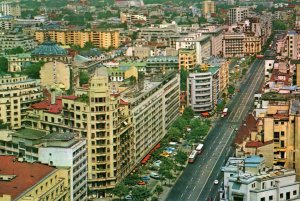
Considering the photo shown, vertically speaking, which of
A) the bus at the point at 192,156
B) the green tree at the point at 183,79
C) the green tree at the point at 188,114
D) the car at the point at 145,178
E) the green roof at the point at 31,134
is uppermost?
the green roof at the point at 31,134

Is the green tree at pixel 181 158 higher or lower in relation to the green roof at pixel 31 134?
lower

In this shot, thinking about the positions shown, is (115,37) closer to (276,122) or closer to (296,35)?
(296,35)

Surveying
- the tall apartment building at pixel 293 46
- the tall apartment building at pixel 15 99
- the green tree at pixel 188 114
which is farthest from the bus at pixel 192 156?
the tall apartment building at pixel 293 46

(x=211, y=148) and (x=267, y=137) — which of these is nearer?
(x=267, y=137)

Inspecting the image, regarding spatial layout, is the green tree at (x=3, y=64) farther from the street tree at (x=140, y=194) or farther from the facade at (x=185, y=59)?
the street tree at (x=140, y=194)

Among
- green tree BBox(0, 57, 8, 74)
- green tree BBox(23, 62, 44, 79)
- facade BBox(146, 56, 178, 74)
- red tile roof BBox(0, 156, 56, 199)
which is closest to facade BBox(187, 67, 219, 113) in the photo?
facade BBox(146, 56, 178, 74)

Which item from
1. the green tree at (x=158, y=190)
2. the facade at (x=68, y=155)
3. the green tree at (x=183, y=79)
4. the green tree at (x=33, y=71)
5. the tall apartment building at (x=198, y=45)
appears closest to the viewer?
the facade at (x=68, y=155)

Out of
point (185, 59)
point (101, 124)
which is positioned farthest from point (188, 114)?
point (101, 124)

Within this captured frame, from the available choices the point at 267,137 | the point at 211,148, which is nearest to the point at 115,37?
the point at 211,148
